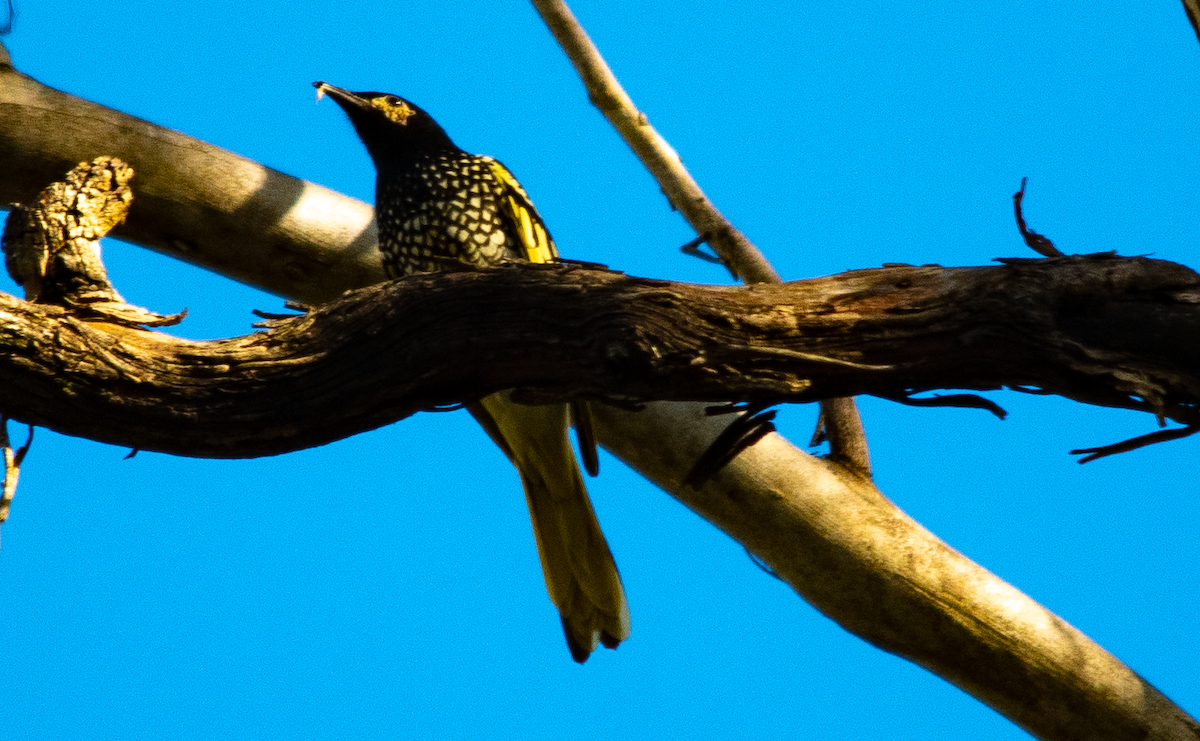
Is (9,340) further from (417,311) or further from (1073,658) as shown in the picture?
(1073,658)

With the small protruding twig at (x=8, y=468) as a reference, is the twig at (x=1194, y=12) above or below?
above

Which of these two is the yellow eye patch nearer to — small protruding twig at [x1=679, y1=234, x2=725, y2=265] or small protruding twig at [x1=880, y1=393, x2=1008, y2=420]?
small protruding twig at [x1=679, y1=234, x2=725, y2=265]

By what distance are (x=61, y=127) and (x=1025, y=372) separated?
4230 millimetres

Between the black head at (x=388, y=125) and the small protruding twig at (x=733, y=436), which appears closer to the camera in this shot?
the small protruding twig at (x=733, y=436)

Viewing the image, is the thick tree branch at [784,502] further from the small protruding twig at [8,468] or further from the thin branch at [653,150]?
the small protruding twig at [8,468]

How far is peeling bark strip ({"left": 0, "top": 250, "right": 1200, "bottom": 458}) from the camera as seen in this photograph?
2.67m

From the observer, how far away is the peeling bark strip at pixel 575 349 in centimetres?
267

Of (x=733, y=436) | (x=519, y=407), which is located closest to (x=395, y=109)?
(x=519, y=407)

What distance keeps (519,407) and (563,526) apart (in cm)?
49

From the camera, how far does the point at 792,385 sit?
274 centimetres

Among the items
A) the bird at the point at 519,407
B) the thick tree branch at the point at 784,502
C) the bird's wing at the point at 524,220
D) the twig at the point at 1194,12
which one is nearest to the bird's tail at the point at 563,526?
the bird at the point at 519,407

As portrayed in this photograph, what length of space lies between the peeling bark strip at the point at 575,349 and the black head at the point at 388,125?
200cm

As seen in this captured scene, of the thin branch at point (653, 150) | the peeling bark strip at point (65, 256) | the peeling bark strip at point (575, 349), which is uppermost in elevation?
the thin branch at point (653, 150)

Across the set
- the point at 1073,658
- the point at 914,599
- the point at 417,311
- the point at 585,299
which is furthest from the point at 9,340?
the point at 1073,658
